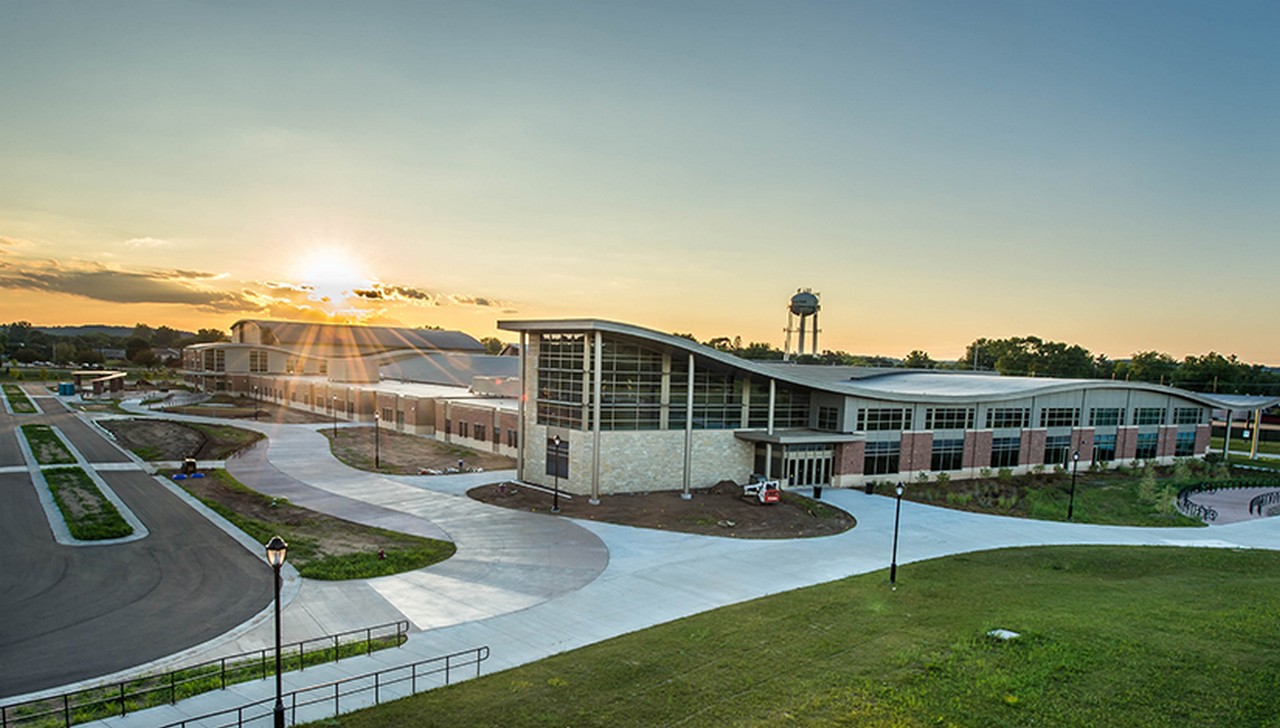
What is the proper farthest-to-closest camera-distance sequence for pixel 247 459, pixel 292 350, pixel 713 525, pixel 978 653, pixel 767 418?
1. pixel 292 350
2. pixel 247 459
3. pixel 767 418
4. pixel 713 525
5. pixel 978 653

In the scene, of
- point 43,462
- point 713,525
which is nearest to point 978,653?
point 713,525

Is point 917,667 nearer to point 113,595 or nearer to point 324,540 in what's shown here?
point 324,540

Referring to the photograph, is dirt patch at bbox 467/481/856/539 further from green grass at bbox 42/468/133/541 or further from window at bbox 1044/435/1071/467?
window at bbox 1044/435/1071/467

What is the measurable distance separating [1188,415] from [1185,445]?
301cm

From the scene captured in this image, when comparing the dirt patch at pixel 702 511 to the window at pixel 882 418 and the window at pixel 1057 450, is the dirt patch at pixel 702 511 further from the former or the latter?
the window at pixel 1057 450

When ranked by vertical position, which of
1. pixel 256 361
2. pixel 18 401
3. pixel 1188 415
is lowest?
pixel 18 401

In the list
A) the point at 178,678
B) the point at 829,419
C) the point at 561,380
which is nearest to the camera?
the point at 178,678

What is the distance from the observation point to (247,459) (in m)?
50.5

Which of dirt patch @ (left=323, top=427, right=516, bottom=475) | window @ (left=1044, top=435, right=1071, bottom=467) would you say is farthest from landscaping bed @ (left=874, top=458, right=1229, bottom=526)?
dirt patch @ (left=323, top=427, right=516, bottom=475)

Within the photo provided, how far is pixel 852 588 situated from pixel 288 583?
20138 mm

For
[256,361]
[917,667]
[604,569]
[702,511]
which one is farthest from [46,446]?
[917,667]

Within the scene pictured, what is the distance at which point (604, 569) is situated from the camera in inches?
1045

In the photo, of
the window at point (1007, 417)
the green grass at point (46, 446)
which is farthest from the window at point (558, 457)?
the green grass at point (46, 446)

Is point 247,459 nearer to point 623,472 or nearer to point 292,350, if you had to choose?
point 623,472
